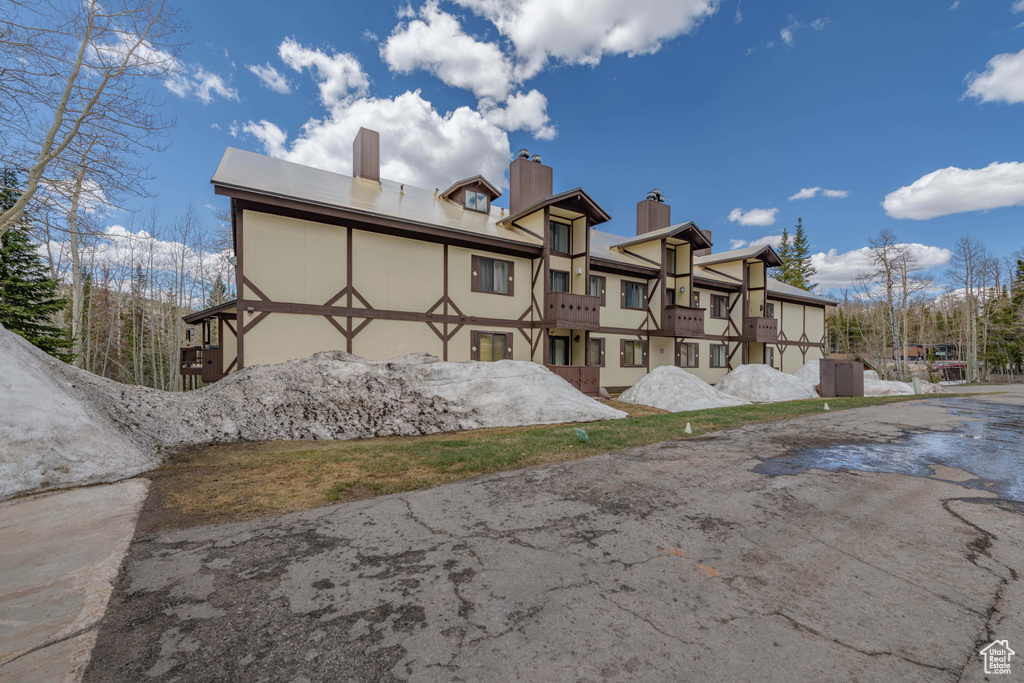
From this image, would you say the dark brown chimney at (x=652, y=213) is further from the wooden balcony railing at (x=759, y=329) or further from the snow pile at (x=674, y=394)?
the snow pile at (x=674, y=394)

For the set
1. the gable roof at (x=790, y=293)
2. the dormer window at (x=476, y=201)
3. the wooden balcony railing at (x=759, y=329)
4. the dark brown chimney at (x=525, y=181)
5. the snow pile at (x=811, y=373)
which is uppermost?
the dark brown chimney at (x=525, y=181)

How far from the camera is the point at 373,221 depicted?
46.5 ft

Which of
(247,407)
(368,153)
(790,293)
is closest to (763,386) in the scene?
(790,293)

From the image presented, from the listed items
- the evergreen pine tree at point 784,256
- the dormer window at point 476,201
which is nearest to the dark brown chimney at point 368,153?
the dormer window at point 476,201

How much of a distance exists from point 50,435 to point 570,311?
613 inches

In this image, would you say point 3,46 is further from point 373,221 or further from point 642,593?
point 642,593

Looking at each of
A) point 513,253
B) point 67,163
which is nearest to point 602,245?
point 513,253

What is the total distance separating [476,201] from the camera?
2061cm

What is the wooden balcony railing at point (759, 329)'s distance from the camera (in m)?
26.2

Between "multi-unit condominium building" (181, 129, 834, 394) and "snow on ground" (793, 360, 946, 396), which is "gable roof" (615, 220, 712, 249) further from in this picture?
"snow on ground" (793, 360, 946, 396)

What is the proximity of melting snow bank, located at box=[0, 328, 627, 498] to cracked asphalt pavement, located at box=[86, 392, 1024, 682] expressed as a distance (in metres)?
3.63

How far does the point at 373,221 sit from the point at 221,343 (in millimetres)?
6931

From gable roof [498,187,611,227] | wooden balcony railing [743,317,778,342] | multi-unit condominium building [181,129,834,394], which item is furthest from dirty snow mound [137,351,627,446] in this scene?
wooden balcony railing [743,317,778,342]

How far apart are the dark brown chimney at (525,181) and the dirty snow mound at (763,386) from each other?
13975mm
